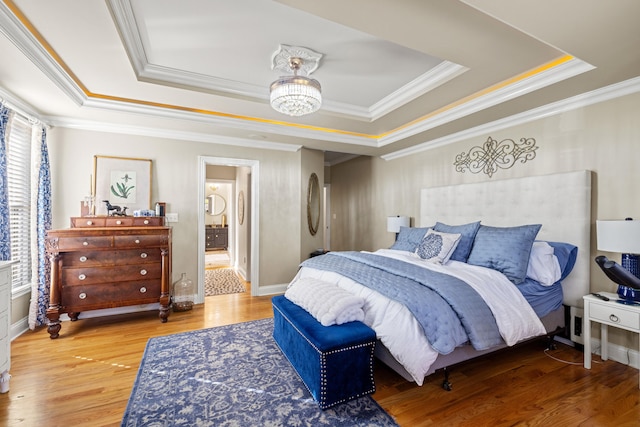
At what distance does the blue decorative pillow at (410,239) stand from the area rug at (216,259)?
4.67m

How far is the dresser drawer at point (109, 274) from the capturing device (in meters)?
3.04

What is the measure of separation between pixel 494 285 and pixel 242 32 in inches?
112

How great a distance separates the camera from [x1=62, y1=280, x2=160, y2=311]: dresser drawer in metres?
3.04

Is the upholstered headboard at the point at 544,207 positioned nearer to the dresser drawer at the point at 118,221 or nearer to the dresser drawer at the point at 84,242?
the dresser drawer at the point at 118,221

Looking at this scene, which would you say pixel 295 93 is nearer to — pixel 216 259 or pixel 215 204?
pixel 216 259

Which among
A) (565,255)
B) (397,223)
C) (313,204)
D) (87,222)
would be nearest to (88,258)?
Answer: (87,222)

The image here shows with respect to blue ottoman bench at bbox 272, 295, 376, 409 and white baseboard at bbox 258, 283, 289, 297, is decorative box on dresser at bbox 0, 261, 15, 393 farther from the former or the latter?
white baseboard at bbox 258, 283, 289, 297

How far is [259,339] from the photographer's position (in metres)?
2.90

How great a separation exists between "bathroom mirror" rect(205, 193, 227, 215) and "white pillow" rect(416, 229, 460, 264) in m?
7.06

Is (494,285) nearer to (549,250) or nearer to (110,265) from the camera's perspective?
(549,250)

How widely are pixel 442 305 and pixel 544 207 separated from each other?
1.90 metres

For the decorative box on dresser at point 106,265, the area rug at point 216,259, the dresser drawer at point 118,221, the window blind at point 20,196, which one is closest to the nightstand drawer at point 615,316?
the decorative box on dresser at point 106,265

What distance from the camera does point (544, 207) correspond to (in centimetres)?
296

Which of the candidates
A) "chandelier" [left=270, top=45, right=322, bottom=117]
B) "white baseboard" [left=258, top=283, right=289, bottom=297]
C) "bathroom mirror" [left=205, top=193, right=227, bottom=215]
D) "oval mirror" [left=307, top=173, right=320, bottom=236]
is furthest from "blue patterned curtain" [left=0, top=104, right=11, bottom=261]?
"bathroom mirror" [left=205, top=193, right=227, bottom=215]
